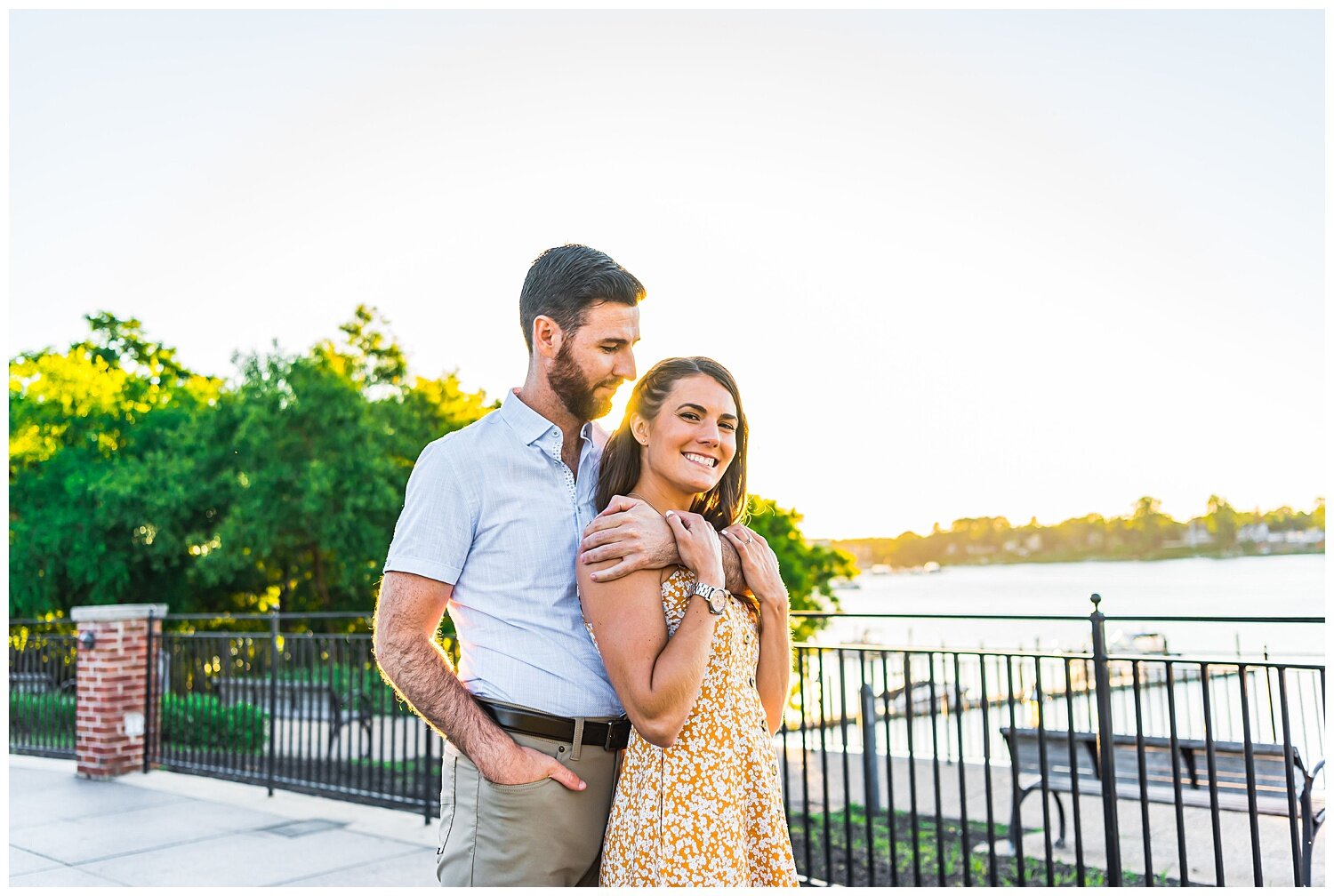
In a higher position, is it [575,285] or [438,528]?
[575,285]

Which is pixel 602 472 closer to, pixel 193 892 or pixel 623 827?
pixel 623 827

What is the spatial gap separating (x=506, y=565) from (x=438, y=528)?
160mm

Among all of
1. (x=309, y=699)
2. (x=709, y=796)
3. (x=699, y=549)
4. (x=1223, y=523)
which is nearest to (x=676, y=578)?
(x=699, y=549)

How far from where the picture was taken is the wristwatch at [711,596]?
6.23 ft

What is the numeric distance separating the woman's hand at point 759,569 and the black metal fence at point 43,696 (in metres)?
9.59

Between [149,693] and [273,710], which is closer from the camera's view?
[273,710]

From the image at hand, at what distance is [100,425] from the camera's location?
2166 cm

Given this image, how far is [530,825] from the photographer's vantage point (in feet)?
6.69

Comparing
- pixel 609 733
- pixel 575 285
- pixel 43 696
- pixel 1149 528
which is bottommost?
pixel 43 696

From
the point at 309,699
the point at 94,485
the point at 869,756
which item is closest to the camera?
the point at 869,756

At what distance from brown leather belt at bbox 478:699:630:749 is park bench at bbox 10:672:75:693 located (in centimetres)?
971

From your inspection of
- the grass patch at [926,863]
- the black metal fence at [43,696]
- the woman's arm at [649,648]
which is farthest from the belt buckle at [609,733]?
the black metal fence at [43,696]

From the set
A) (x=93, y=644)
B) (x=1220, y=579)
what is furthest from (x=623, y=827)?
(x=1220, y=579)

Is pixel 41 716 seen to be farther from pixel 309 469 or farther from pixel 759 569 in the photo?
pixel 759 569
